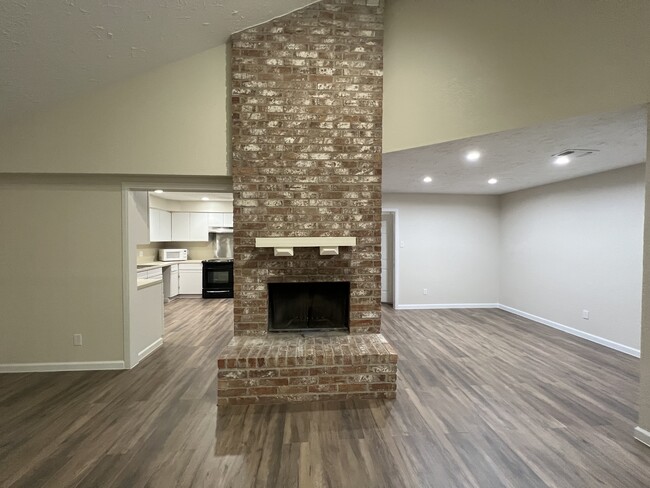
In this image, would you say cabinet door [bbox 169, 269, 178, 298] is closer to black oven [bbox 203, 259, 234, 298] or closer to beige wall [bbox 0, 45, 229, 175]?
black oven [bbox 203, 259, 234, 298]

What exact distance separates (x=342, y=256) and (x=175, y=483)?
2.03 m

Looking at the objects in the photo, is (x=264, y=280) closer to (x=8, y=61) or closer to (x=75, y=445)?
(x=75, y=445)

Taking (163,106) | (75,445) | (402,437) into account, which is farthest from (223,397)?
(163,106)

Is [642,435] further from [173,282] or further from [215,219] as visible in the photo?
[173,282]

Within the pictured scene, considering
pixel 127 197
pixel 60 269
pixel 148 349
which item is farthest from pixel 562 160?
pixel 60 269

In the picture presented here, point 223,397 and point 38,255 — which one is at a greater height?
point 38,255

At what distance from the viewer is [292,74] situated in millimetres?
2646

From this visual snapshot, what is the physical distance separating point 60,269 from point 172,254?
3.73 m

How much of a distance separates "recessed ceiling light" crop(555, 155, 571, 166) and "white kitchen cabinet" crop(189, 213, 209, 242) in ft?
21.8

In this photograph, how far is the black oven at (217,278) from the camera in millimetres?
6309

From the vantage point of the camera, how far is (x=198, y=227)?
6609mm

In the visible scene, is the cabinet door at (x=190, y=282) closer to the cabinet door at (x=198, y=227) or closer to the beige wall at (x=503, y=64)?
the cabinet door at (x=198, y=227)

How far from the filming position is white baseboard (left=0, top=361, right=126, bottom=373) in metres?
2.81

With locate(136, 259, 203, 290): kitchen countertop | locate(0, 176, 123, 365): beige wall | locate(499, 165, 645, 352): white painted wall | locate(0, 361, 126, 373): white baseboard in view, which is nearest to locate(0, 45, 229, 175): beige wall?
locate(0, 176, 123, 365): beige wall
